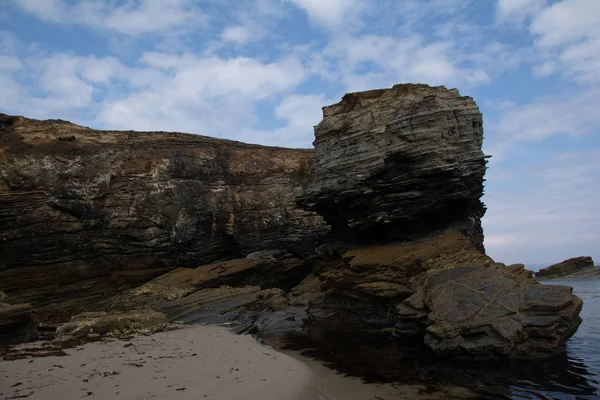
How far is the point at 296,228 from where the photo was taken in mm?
36625

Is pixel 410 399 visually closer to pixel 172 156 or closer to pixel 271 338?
pixel 271 338

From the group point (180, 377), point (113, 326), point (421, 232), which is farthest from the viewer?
point (421, 232)

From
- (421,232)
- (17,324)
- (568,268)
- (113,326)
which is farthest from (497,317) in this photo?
(568,268)

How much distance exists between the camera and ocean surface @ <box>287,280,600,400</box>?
9.96m

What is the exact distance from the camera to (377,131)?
23.4m

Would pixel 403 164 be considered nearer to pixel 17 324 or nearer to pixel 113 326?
pixel 113 326

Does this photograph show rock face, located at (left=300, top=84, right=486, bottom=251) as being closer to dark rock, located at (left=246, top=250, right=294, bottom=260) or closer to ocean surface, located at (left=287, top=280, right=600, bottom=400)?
dark rock, located at (left=246, top=250, right=294, bottom=260)

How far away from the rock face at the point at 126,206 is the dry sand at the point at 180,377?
57.0ft

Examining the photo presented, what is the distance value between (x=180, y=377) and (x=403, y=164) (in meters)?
16.2

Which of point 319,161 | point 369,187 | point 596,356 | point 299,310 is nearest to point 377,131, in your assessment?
point 369,187

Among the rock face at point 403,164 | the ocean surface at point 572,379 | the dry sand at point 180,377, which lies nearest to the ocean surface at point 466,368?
the ocean surface at point 572,379

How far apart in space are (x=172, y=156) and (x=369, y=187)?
18.4m

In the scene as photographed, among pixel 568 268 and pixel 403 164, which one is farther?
pixel 568 268

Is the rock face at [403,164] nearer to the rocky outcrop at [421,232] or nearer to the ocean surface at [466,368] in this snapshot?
the rocky outcrop at [421,232]
